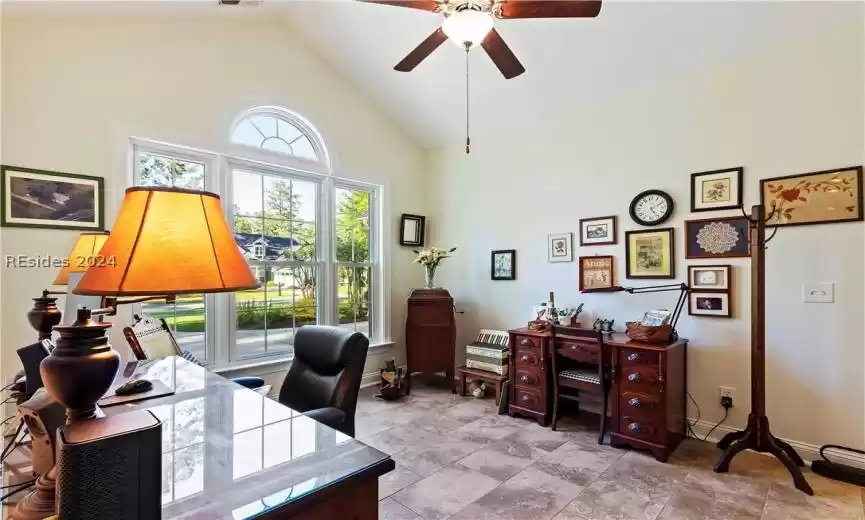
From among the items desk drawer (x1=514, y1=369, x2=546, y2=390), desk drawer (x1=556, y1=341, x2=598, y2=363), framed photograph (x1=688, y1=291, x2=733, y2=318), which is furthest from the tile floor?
framed photograph (x1=688, y1=291, x2=733, y2=318)

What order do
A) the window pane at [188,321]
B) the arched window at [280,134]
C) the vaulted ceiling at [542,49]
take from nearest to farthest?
the vaulted ceiling at [542,49] → the window pane at [188,321] → the arched window at [280,134]

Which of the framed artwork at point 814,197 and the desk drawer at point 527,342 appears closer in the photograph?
the framed artwork at point 814,197

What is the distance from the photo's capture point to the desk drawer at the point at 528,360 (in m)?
3.35

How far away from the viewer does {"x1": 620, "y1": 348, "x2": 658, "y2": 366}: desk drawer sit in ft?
8.99

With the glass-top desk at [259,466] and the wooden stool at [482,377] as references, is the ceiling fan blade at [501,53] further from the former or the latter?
the wooden stool at [482,377]

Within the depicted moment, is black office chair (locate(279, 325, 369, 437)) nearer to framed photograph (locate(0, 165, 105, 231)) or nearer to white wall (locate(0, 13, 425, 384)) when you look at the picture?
white wall (locate(0, 13, 425, 384))

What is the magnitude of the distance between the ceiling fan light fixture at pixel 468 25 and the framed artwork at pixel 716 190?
2.04 m

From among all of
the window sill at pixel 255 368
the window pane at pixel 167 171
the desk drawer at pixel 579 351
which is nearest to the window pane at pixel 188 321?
the window sill at pixel 255 368

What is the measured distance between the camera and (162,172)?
10.5ft

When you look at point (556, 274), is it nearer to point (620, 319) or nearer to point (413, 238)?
point (620, 319)

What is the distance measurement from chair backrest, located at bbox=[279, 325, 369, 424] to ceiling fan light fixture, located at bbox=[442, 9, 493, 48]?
1533 millimetres

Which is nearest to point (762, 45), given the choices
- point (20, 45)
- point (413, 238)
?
point (413, 238)

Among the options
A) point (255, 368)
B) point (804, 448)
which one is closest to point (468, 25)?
point (255, 368)

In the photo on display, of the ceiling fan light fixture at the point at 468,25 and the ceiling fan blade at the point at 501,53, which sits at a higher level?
the ceiling fan blade at the point at 501,53
